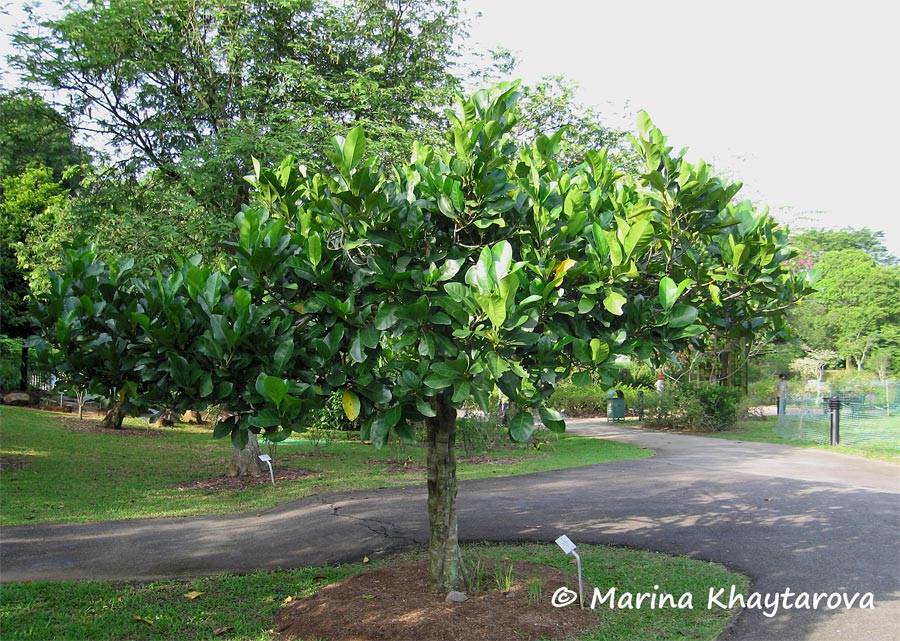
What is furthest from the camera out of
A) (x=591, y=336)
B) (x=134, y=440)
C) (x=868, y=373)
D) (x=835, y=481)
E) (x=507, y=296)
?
(x=868, y=373)

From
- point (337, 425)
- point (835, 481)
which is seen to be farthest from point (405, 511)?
point (337, 425)

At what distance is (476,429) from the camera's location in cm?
1738

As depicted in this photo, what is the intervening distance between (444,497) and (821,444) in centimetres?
1687

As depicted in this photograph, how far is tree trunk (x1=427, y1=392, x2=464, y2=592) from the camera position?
5582mm

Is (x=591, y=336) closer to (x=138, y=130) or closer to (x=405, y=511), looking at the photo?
(x=405, y=511)

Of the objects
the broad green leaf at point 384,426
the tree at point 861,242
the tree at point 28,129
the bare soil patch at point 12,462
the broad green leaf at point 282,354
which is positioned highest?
the tree at point 861,242

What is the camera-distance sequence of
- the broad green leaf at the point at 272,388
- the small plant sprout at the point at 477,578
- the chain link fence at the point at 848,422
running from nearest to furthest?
the broad green leaf at the point at 272,388 → the small plant sprout at the point at 477,578 → the chain link fence at the point at 848,422

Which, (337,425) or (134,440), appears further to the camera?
(337,425)

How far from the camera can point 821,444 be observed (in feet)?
61.4

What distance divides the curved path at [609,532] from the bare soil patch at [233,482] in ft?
7.98

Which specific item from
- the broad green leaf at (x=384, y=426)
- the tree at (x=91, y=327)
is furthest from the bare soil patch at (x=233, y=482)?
the broad green leaf at (x=384, y=426)

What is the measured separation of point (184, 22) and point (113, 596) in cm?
1033

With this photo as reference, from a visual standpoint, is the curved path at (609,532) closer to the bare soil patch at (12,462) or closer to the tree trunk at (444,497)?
the tree trunk at (444,497)

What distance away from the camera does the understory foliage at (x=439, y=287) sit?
3858mm
